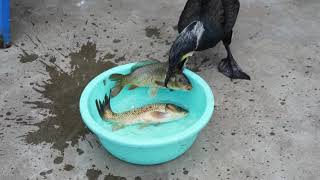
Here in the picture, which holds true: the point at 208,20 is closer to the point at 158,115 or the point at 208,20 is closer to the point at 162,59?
the point at 162,59

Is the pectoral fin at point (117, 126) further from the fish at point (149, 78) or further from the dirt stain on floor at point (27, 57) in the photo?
the dirt stain on floor at point (27, 57)

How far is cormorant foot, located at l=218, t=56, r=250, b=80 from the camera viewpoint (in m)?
3.03

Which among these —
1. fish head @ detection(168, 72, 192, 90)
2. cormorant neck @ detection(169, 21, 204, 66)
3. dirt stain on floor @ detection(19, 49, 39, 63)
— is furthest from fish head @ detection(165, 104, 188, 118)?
dirt stain on floor @ detection(19, 49, 39, 63)

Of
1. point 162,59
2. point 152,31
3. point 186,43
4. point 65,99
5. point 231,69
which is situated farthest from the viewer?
point 152,31

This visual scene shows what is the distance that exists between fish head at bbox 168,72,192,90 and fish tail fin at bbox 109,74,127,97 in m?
0.28

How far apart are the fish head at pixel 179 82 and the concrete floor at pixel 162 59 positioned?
27cm

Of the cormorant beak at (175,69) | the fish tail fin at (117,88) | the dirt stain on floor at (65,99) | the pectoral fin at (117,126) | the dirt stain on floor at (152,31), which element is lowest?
the dirt stain on floor at (65,99)

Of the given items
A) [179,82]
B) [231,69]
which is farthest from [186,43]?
[231,69]

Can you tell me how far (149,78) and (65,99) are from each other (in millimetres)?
574

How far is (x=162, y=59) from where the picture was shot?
10.5ft

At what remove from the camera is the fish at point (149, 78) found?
260 cm

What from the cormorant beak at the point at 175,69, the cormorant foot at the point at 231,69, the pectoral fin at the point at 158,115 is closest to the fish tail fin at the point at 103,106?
the pectoral fin at the point at 158,115

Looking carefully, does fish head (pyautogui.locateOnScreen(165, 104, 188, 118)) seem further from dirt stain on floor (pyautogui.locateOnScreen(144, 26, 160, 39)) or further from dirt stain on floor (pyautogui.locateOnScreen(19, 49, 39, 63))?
dirt stain on floor (pyautogui.locateOnScreen(19, 49, 39, 63))

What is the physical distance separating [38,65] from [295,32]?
1888 millimetres
